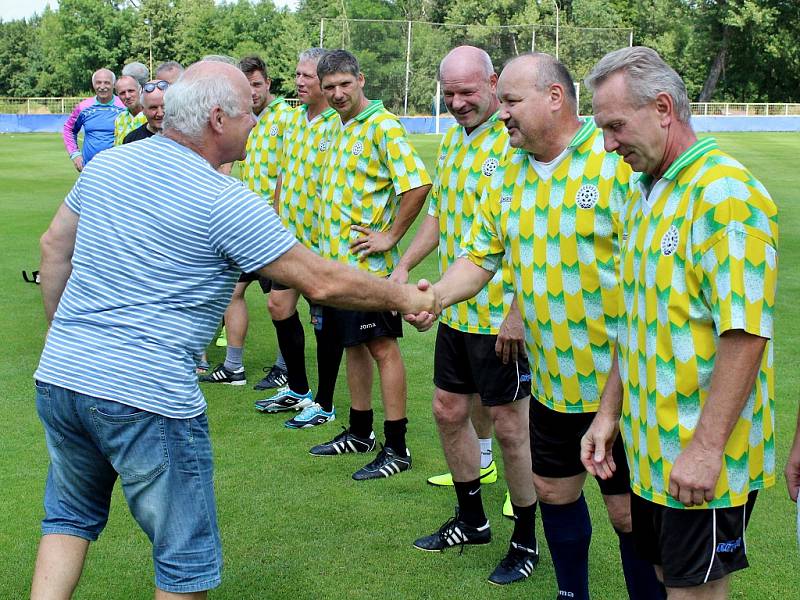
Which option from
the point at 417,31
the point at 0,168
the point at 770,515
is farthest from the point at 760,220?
the point at 417,31

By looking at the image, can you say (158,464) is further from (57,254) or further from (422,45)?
(422,45)

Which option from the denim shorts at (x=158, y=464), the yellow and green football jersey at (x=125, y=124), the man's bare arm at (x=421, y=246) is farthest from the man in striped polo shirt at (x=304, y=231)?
the denim shorts at (x=158, y=464)

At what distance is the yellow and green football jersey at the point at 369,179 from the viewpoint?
19.3ft

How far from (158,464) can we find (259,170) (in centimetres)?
504

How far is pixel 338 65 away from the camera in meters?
6.05

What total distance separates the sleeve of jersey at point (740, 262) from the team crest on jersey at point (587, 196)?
3.38ft

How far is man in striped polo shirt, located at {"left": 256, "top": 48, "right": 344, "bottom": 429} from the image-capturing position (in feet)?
22.3

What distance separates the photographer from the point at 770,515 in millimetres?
5043

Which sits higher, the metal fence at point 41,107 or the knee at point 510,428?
the knee at point 510,428

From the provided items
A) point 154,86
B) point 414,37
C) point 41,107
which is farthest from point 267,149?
point 41,107

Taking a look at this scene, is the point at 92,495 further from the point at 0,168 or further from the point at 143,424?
the point at 0,168

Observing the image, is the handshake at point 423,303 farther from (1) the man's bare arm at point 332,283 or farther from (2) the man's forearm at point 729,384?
(2) the man's forearm at point 729,384

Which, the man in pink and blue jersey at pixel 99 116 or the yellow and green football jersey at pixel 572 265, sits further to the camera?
the man in pink and blue jersey at pixel 99 116

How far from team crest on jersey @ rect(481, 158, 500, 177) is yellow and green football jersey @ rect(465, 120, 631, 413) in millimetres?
906
